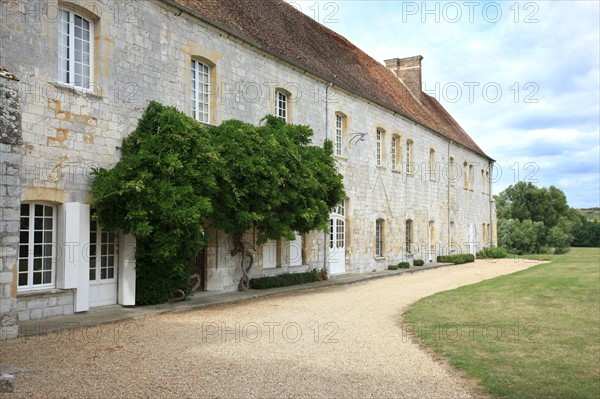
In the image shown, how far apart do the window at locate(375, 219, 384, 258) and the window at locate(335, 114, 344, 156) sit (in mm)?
3886

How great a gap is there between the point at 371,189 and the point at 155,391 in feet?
49.8

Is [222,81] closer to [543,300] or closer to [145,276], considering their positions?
[145,276]

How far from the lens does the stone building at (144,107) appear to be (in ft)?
27.1

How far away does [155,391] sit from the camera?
5.02 m

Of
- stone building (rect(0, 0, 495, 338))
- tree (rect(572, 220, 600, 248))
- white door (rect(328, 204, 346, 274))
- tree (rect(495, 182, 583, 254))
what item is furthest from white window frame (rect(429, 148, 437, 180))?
tree (rect(572, 220, 600, 248))

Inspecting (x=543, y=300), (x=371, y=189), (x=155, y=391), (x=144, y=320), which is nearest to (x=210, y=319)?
(x=144, y=320)

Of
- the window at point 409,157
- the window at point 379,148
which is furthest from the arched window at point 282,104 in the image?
the window at point 409,157

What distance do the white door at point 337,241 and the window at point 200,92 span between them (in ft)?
21.2

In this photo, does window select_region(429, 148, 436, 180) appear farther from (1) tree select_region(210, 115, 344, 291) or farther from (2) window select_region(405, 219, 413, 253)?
(1) tree select_region(210, 115, 344, 291)

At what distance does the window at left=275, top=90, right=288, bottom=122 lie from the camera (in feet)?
48.7

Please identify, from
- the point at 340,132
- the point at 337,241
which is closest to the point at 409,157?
the point at 340,132

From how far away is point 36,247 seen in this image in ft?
28.0

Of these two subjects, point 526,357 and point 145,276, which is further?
point 145,276

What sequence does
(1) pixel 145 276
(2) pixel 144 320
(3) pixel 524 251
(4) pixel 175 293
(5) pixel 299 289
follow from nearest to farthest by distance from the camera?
(2) pixel 144 320 < (1) pixel 145 276 < (4) pixel 175 293 < (5) pixel 299 289 < (3) pixel 524 251
